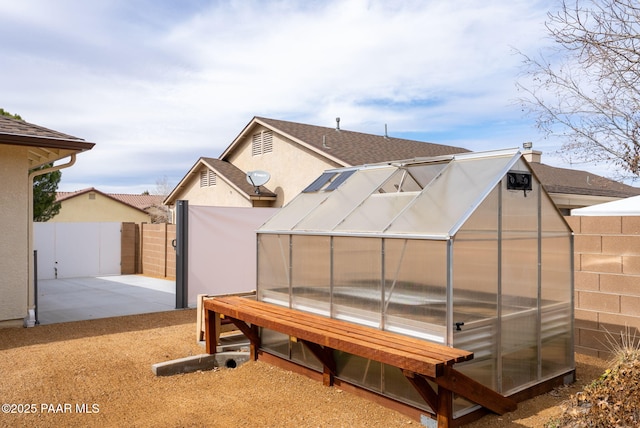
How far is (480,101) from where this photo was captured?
35.7ft

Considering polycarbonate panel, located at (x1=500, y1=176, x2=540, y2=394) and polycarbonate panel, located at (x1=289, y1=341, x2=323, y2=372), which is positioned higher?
polycarbonate panel, located at (x1=500, y1=176, x2=540, y2=394)

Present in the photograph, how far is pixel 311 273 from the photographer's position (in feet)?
18.6

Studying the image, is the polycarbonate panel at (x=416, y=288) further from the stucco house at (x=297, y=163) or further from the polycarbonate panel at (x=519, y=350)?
the stucco house at (x=297, y=163)

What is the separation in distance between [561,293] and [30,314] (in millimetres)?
8695

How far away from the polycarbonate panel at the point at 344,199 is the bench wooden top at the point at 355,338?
112cm

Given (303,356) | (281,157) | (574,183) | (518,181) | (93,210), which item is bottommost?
(303,356)

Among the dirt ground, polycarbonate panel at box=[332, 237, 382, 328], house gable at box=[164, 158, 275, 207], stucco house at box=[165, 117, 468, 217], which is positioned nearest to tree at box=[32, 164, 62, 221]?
house gable at box=[164, 158, 275, 207]

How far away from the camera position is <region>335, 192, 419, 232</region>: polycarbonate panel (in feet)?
16.7

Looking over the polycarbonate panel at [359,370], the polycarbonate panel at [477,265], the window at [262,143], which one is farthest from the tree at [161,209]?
the polycarbonate panel at [477,265]

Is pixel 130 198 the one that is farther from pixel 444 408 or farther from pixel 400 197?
pixel 444 408

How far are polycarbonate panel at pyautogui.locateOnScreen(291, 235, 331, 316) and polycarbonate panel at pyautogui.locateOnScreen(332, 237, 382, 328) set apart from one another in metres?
0.15

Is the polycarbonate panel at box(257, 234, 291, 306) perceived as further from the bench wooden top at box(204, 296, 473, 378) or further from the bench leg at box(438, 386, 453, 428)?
the bench leg at box(438, 386, 453, 428)

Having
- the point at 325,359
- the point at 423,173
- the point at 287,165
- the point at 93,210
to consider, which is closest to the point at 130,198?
the point at 93,210

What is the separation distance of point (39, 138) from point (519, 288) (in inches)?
305
